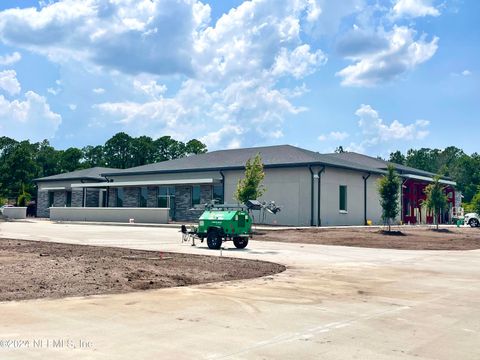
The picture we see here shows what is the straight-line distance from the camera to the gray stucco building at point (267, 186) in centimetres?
4062

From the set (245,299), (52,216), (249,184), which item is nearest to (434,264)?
(245,299)

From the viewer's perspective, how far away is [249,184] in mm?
34938

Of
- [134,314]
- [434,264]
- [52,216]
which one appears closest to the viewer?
[134,314]

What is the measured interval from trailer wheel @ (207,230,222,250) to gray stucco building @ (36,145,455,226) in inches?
516

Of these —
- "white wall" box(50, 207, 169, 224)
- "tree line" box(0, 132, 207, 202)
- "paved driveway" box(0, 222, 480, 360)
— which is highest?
"tree line" box(0, 132, 207, 202)

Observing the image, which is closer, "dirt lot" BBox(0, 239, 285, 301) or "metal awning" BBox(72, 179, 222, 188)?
"dirt lot" BBox(0, 239, 285, 301)

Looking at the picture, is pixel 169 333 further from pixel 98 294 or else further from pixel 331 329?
pixel 98 294

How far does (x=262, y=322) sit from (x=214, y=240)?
14.4 m

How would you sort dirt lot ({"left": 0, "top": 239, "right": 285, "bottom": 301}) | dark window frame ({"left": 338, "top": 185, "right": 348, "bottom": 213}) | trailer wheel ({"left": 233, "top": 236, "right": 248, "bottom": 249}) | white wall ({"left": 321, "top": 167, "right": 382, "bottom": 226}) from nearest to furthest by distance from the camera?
dirt lot ({"left": 0, "top": 239, "right": 285, "bottom": 301}), trailer wheel ({"left": 233, "top": 236, "right": 248, "bottom": 249}), white wall ({"left": 321, "top": 167, "right": 382, "bottom": 226}), dark window frame ({"left": 338, "top": 185, "right": 348, "bottom": 213})

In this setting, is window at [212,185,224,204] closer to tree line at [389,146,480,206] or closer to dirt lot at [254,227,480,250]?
dirt lot at [254,227,480,250]

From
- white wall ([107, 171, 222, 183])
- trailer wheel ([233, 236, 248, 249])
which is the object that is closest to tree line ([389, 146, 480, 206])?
white wall ([107, 171, 222, 183])

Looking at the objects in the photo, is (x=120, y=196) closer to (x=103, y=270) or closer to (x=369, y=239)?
(x=369, y=239)

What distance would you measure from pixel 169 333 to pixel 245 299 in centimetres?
319

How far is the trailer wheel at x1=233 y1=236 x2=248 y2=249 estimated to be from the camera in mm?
22987
